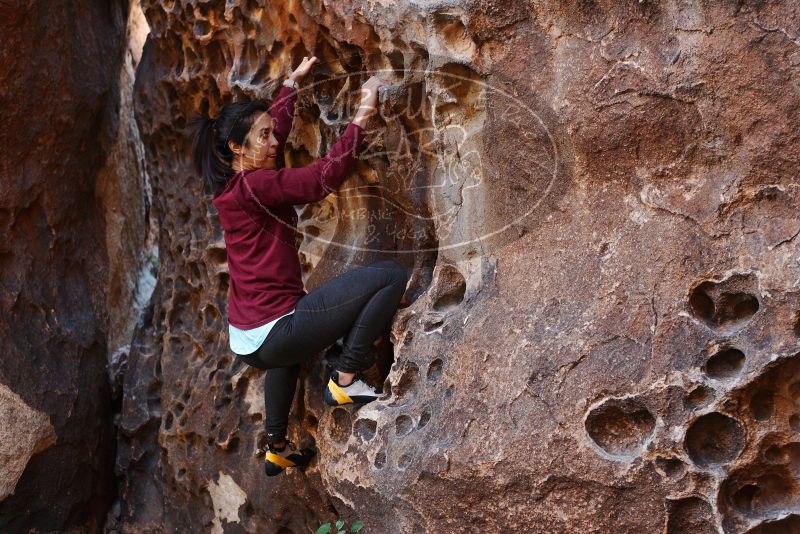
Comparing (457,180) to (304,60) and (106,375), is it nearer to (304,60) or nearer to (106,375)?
(304,60)

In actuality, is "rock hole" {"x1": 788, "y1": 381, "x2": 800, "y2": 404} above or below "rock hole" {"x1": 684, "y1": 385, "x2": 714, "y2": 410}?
above

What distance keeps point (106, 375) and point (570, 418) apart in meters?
2.33

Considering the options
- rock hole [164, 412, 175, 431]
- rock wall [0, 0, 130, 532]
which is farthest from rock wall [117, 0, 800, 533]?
rock wall [0, 0, 130, 532]

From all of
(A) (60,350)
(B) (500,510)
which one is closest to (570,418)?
(B) (500,510)

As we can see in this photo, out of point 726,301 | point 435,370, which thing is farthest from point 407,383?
point 726,301

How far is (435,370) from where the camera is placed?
2.59 metres

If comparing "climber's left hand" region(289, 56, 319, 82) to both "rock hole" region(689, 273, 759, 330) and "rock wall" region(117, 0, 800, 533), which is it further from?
"rock hole" region(689, 273, 759, 330)

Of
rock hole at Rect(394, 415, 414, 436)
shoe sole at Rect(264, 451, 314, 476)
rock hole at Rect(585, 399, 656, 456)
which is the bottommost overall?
shoe sole at Rect(264, 451, 314, 476)

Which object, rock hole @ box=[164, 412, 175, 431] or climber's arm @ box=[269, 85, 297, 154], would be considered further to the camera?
rock hole @ box=[164, 412, 175, 431]

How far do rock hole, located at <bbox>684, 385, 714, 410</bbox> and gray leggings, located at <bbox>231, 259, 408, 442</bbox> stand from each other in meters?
→ 0.90

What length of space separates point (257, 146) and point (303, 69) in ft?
0.94

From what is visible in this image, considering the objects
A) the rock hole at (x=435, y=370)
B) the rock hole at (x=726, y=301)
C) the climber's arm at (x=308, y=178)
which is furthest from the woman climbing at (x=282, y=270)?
the rock hole at (x=726, y=301)

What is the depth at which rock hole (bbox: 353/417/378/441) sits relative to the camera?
8.79 ft

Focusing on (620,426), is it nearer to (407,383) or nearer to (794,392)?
(794,392)
